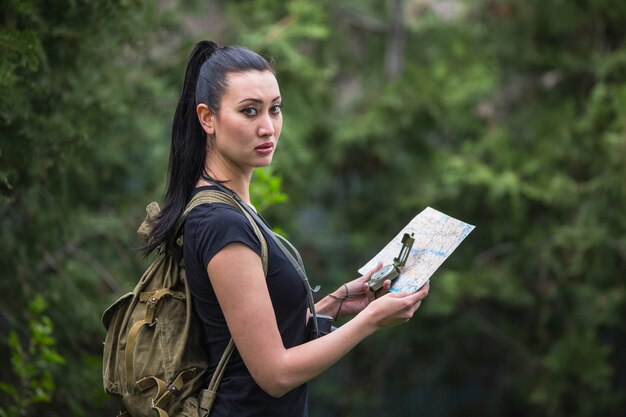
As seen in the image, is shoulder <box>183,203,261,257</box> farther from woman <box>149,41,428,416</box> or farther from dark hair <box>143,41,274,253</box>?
dark hair <box>143,41,274,253</box>

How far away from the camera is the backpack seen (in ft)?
7.61

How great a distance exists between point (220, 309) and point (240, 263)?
199mm

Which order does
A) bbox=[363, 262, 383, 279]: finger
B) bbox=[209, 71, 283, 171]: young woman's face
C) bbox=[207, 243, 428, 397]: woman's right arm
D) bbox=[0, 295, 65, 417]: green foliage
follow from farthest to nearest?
bbox=[0, 295, 65, 417]: green foliage
bbox=[363, 262, 383, 279]: finger
bbox=[209, 71, 283, 171]: young woman's face
bbox=[207, 243, 428, 397]: woman's right arm

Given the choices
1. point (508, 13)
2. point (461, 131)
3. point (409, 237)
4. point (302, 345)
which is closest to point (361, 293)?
point (409, 237)

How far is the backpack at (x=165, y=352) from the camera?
232 centimetres

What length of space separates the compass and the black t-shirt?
24 centimetres

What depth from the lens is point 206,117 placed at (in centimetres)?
245

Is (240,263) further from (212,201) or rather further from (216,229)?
(212,201)

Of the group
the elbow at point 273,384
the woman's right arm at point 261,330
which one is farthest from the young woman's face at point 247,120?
the elbow at point 273,384

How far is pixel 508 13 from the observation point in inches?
318

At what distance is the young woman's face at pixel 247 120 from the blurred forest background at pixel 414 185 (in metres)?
2.12

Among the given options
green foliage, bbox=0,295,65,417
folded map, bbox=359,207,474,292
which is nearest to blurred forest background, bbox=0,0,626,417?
green foliage, bbox=0,295,65,417

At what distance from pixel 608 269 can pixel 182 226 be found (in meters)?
5.07

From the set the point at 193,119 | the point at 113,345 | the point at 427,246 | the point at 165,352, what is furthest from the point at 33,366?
the point at 427,246
